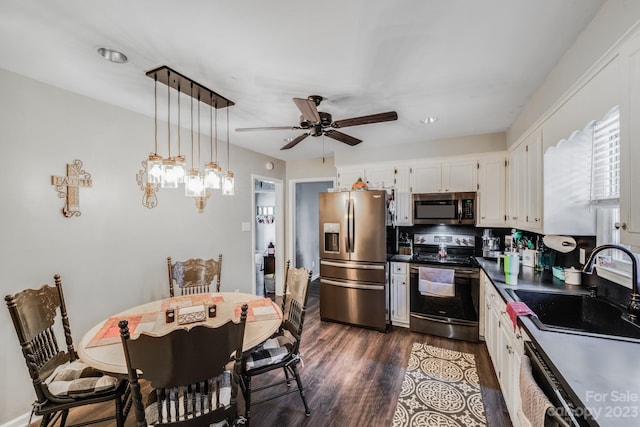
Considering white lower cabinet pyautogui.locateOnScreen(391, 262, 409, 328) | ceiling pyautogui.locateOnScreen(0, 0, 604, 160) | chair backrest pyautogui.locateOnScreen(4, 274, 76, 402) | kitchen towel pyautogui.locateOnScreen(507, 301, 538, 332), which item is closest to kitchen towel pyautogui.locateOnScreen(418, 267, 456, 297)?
white lower cabinet pyautogui.locateOnScreen(391, 262, 409, 328)

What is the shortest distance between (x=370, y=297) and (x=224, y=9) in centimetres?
326

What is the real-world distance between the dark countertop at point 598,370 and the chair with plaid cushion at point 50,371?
89.8 inches

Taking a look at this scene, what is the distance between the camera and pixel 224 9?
136 centimetres

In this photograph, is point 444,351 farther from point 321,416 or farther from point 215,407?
point 215,407

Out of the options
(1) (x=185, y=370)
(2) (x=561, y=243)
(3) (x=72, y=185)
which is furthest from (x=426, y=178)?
(3) (x=72, y=185)

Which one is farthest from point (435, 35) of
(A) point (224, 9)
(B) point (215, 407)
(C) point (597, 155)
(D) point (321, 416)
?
(D) point (321, 416)

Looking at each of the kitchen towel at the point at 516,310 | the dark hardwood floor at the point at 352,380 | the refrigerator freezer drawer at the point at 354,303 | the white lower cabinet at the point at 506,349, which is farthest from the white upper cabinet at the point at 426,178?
the kitchen towel at the point at 516,310

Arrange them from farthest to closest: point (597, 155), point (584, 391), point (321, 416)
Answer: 1. point (321, 416)
2. point (597, 155)
3. point (584, 391)

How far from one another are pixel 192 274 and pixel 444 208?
324 centimetres

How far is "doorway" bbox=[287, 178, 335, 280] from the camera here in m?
5.04

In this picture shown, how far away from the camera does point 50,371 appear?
170cm

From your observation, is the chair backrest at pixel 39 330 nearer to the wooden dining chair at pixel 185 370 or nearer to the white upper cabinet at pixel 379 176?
the wooden dining chair at pixel 185 370

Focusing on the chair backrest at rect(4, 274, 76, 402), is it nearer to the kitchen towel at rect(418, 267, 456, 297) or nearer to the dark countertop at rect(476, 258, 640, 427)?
the dark countertop at rect(476, 258, 640, 427)

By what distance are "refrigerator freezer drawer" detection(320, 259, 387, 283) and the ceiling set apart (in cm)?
199
